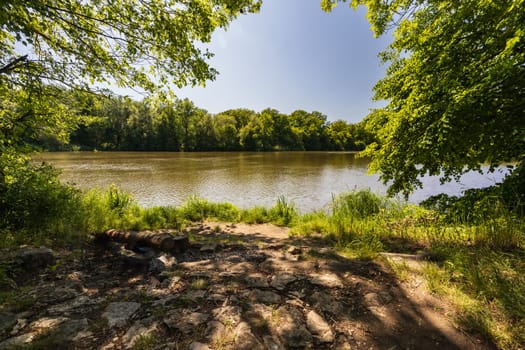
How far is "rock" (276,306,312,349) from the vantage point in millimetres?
1749

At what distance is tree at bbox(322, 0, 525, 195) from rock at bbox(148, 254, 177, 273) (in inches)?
192

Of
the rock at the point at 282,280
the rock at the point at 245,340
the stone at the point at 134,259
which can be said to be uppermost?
the rock at the point at 245,340

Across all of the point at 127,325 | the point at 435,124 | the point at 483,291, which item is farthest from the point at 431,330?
the point at 435,124

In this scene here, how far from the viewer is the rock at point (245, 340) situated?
1674 mm

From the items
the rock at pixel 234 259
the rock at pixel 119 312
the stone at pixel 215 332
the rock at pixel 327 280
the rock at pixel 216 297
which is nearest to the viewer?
the stone at pixel 215 332

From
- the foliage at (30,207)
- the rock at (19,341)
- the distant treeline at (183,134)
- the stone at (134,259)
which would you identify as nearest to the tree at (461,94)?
the stone at (134,259)

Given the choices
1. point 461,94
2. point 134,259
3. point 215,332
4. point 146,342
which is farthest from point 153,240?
point 461,94

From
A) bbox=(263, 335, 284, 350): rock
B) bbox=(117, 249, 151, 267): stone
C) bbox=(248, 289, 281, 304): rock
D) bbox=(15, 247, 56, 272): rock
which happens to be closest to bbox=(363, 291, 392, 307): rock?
bbox=(248, 289, 281, 304): rock

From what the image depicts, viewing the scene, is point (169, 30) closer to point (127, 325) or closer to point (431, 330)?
point (127, 325)

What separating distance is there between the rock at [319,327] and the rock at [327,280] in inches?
19.7

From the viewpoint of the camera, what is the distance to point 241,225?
727 cm

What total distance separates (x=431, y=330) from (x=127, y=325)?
2.58 metres

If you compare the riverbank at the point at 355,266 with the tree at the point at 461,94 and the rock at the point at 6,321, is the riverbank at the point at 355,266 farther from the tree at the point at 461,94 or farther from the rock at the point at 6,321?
the tree at the point at 461,94

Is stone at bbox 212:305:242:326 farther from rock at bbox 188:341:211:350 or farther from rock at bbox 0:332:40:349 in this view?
rock at bbox 0:332:40:349
